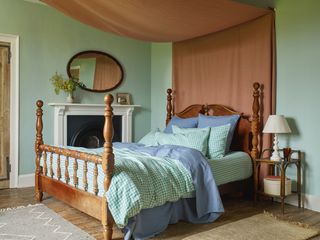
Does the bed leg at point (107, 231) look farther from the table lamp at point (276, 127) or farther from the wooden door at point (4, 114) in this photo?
the wooden door at point (4, 114)

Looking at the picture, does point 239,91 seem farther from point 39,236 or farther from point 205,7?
point 39,236

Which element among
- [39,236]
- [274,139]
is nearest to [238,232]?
[274,139]

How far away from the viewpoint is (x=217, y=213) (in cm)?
328

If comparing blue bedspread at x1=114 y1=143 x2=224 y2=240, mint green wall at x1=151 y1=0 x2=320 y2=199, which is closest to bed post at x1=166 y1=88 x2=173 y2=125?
mint green wall at x1=151 y1=0 x2=320 y2=199

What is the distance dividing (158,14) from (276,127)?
5.94ft

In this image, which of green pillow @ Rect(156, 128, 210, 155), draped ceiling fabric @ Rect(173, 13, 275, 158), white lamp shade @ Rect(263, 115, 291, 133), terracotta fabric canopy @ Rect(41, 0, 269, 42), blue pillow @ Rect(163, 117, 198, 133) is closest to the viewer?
terracotta fabric canopy @ Rect(41, 0, 269, 42)

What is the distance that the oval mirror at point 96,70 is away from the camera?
527 cm

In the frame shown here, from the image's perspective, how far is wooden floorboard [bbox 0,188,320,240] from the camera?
3.05 meters

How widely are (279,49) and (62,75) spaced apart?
3175 millimetres

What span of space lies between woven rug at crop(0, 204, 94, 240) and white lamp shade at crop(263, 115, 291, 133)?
7.42 ft

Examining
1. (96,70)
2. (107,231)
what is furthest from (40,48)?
(107,231)

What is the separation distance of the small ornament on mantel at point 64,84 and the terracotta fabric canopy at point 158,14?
4.06 ft

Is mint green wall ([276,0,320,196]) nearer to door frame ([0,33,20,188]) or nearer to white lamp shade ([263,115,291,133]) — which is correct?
white lamp shade ([263,115,291,133])

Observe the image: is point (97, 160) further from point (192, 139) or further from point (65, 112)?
point (65, 112)
